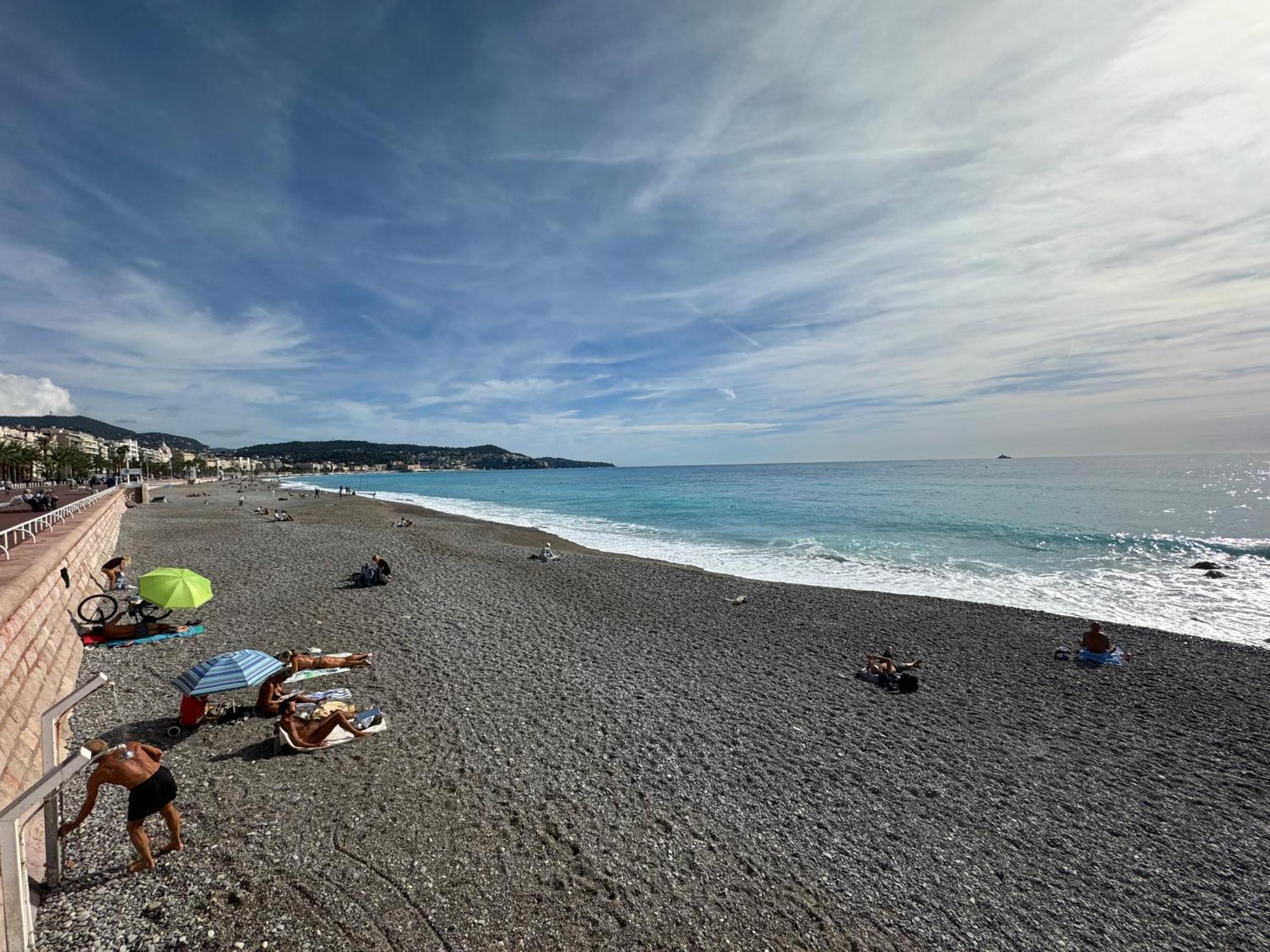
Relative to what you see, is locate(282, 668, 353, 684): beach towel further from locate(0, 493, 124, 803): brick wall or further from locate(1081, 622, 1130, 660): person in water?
locate(1081, 622, 1130, 660): person in water

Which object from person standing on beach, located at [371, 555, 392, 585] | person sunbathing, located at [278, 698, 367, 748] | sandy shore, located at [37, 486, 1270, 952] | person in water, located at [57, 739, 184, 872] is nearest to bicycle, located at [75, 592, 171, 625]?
sandy shore, located at [37, 486, 1270, 952]

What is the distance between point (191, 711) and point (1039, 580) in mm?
23562

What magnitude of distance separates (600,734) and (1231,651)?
46.9 feet

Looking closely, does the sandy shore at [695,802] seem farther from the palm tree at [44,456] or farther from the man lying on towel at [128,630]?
the palm tree at [44,456]

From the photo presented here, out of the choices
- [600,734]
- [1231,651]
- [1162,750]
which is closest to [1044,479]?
[1231,651]

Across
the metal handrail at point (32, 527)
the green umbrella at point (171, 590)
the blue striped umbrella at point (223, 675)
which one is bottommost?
the blue striped umbrella at point (223, 675)

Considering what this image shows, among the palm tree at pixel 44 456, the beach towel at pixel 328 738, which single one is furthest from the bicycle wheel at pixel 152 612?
the palm tree at pixel 44 456

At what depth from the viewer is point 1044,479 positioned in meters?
84.6

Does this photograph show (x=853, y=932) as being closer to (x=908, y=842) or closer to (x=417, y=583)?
(x=908, y=842)

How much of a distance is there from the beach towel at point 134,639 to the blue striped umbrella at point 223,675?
15.3ft

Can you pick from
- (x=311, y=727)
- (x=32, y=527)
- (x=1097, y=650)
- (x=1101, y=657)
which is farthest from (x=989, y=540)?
(x=32, y=527)

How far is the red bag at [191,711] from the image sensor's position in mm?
6984

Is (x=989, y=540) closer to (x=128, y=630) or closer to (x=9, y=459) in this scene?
(x=128, y=630)

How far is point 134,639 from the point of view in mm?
10414
